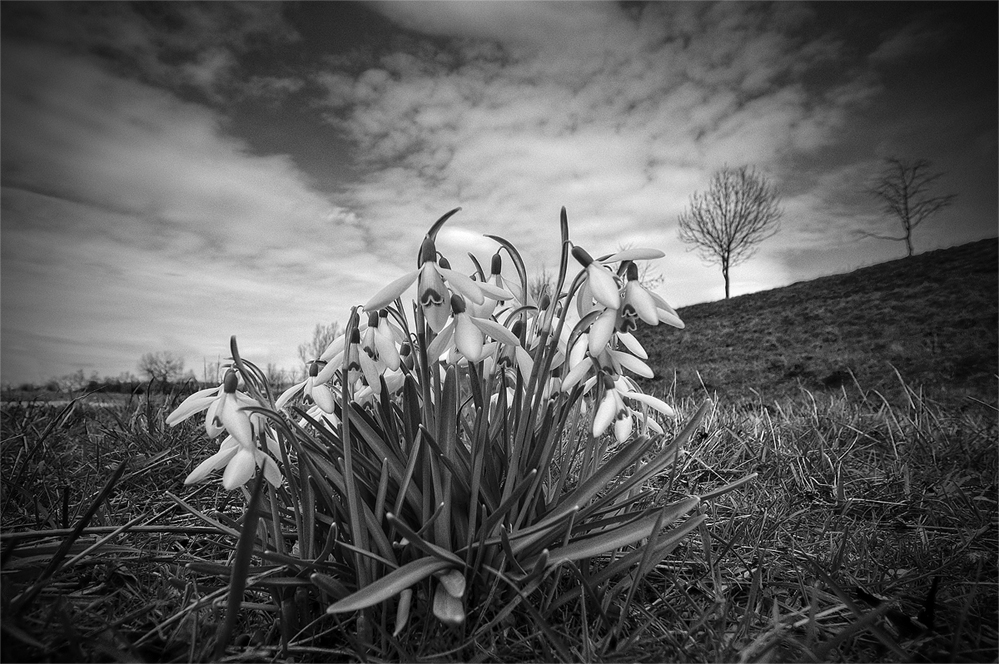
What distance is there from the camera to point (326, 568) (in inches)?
55.7

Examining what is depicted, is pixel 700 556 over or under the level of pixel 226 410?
under

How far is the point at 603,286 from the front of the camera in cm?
125

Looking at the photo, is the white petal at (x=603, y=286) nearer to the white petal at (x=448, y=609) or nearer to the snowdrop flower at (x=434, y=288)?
the snowdrop flower at (x=434, y=288)

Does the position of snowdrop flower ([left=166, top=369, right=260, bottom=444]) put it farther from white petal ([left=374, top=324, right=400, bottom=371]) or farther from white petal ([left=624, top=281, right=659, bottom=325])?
white petal ([left=624, top=281, right=659, bottom=325])

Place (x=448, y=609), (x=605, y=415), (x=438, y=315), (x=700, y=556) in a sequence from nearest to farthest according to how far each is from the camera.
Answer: (x=448, y=609) < (x=438, y=315) < (x=605, y=415) < (x=700, y=556)

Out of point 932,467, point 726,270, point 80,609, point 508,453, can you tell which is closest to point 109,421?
point 80,609

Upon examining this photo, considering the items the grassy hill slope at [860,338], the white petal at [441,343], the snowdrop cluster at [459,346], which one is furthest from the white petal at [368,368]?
the grassy hill slope at [860,338]

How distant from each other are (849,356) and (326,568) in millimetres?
7682

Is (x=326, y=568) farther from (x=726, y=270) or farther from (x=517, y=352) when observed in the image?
(x=726, y=270)

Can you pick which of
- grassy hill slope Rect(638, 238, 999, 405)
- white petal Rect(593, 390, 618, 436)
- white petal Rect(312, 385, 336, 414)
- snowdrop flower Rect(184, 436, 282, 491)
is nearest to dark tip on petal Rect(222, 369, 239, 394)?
snowdrop flower Rect(184, 436, 282, 491)

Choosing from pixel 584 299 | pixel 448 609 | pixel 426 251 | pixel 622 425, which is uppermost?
pixel 426 251

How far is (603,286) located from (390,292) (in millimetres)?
496

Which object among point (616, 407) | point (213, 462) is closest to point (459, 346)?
point (616, 407)

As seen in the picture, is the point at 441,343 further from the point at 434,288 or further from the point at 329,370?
the point at 329,370
